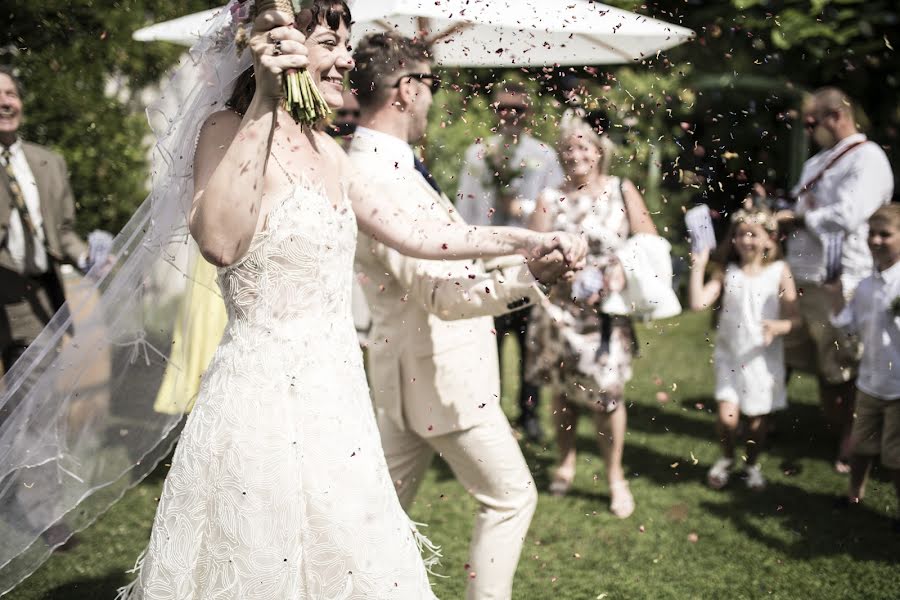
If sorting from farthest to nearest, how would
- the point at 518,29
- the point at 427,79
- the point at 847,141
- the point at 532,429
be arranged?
the point at 532,429 < the point at 847,141 < the point at 518,29 < the point at 427,79

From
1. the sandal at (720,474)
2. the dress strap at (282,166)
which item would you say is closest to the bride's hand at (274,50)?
the dress strap at (282,166)

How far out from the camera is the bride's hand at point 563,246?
2.66m

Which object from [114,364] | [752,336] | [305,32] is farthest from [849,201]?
[114,364]

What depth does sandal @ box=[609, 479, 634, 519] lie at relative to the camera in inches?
194

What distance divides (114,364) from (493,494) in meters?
1.36

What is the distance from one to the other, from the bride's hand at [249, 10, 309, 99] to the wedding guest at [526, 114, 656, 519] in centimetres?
287

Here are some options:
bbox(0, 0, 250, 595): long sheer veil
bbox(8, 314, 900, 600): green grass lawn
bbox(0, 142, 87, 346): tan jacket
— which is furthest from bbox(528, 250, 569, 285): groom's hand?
bbox(0, 142, 87, 346): tan jacket

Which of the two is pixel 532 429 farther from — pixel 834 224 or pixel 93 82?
pixel 93 82

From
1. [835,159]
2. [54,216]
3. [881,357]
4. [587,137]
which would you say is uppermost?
[587,137]

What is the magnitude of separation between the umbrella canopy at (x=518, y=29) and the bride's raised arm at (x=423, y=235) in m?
0.93

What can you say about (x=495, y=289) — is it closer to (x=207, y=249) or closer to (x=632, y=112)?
(x=207, y=249)

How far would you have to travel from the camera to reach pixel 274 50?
84.6 inches

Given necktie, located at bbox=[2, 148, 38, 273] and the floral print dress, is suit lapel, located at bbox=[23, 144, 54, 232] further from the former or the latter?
the floral print dress

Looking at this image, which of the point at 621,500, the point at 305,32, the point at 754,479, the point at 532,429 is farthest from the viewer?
the point at 532,429
